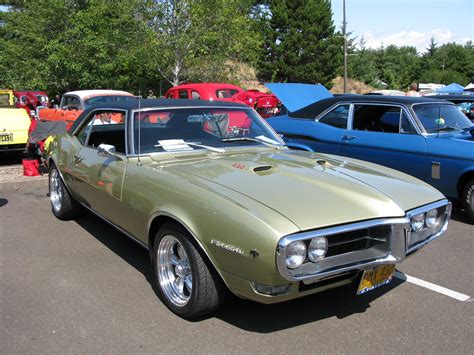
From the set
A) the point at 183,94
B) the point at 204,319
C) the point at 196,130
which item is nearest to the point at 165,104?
the point at 196,130

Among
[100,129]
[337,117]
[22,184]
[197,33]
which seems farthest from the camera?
[197,33]

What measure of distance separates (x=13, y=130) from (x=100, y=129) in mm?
4810

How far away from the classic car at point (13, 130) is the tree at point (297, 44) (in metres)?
29.9

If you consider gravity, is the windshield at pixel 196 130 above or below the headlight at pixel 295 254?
above

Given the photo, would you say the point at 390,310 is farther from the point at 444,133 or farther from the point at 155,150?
the point at 444,133

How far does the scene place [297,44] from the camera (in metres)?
36.9

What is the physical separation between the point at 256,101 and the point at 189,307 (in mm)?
10800

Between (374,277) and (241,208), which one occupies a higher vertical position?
(241,208)

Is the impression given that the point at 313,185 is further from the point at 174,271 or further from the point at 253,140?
the point at 253,140

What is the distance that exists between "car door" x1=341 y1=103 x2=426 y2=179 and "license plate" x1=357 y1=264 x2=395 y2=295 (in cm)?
320

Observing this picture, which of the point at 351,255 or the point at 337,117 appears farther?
the point at 337,117

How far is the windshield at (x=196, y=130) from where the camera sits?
3.91m

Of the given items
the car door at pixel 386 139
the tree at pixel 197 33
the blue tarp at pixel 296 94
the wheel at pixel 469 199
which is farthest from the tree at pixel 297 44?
the wheel at pixel 469 199

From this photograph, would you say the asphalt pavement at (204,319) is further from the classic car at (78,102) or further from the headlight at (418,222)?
the classic car at (78,102)
